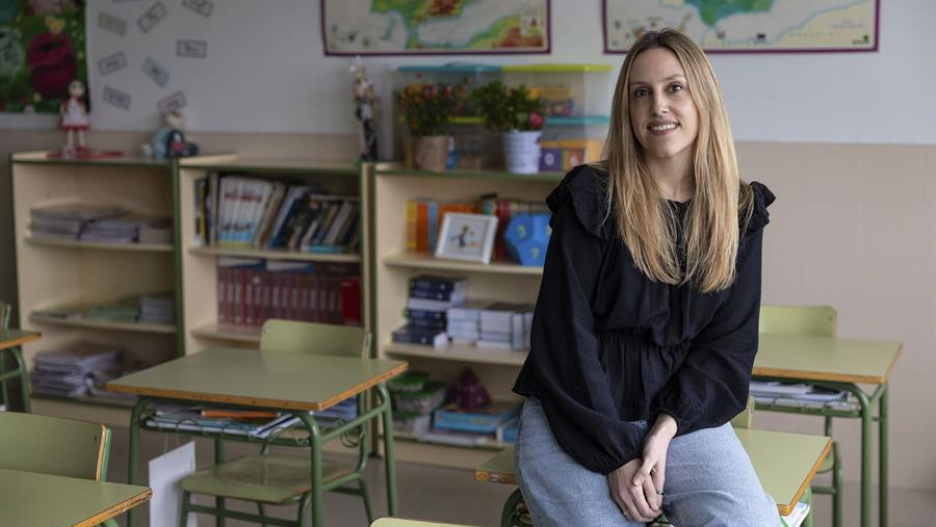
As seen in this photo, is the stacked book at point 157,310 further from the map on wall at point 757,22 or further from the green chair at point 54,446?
the green chair at point 54,446

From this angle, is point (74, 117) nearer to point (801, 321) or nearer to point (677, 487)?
point (801, 321)

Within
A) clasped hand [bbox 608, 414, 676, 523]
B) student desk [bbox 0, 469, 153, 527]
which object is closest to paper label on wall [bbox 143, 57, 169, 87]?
student desk [bbox 0, 469, 153, 527]

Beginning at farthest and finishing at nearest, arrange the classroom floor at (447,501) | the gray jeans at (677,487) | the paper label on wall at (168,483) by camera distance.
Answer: the classroom floor at (447,501), the paper label on wall at (168,483), the gray jeans at (677,487)

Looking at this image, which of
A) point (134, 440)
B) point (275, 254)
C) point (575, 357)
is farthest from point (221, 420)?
point (275, 254)

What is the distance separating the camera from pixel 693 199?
242cm

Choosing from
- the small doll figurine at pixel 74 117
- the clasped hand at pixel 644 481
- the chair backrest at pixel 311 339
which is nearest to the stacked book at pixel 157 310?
the small doll figurine at pixel 74 117

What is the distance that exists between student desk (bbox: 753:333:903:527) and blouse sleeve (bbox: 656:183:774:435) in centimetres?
100

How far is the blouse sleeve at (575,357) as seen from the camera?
2289 millimetres

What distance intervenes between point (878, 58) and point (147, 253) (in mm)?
3409

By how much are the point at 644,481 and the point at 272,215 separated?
10.9 ft

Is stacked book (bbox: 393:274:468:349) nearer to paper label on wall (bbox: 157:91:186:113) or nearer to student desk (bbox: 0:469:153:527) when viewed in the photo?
paper label on wall (bbox: 157:91:186:113)

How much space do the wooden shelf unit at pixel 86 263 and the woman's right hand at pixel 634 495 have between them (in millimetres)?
3564

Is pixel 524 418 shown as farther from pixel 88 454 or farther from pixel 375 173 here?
pixel 375 173

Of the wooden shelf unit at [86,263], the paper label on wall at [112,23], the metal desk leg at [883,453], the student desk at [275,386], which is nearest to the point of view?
the student desk at [275,386]
